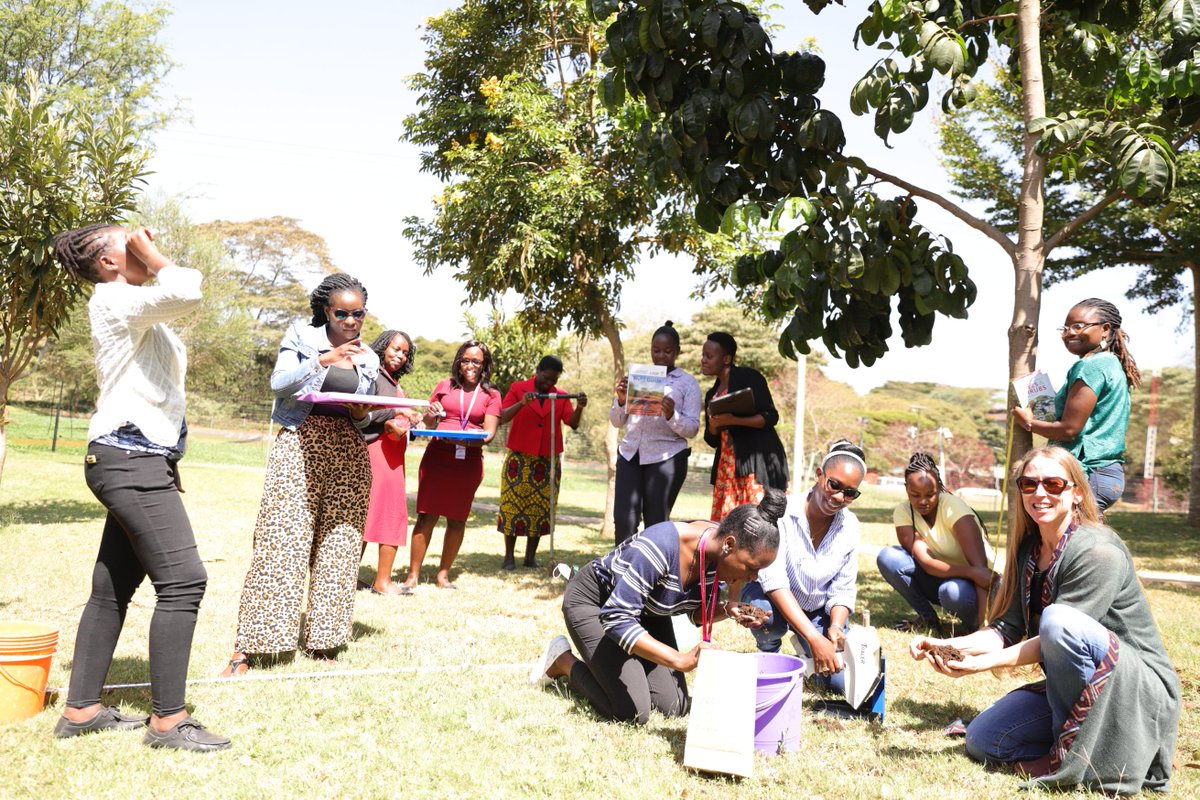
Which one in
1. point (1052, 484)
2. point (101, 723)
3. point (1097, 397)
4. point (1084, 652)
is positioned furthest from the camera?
point (1097, 397)

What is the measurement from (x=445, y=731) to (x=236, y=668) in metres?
1.32

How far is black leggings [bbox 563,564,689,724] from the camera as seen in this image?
4.09 m

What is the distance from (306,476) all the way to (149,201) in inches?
1101

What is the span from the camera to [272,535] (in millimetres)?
4738

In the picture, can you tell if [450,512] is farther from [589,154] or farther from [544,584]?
[589,154]

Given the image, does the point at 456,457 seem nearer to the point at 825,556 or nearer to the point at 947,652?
the point at 825,556

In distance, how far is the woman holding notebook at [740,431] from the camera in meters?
6.27

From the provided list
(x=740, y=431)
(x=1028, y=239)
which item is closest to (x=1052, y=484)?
(x=1028, y=239)

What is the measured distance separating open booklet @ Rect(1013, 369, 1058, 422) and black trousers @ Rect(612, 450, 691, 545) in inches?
96.2

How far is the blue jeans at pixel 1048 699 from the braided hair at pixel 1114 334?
6.44ft

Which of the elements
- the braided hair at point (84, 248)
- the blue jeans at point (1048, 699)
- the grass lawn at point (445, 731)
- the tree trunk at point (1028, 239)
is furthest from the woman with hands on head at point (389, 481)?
the blue jeans at point (1048, 699)

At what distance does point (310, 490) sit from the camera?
4.80 m

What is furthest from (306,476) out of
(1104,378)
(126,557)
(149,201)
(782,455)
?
(149,201)

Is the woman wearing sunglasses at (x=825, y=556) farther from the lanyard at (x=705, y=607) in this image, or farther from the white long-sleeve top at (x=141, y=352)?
the white long-sleeve top at (x=141, y=352)
